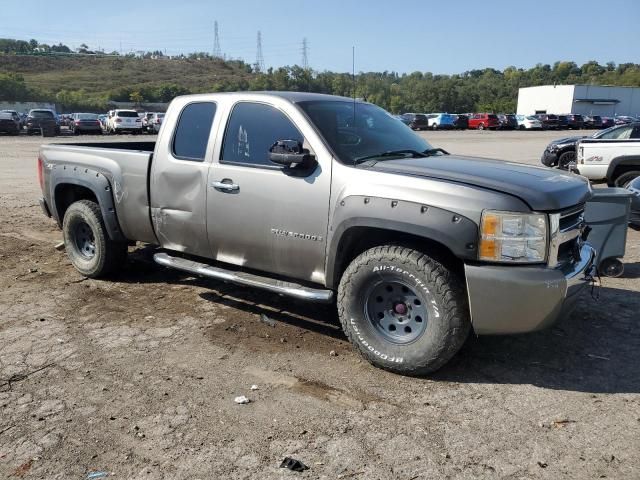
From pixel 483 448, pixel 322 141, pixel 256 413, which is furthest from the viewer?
pixel 322 141

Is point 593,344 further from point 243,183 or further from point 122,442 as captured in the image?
point 122,442

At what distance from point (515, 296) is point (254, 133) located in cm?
242

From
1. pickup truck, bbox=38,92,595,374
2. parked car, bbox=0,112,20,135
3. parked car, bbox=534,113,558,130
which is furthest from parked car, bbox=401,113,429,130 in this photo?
pickup truck, bbox=38,92,595,374

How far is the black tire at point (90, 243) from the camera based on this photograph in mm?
5910

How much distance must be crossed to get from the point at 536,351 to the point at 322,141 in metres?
2.25

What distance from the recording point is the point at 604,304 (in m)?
5.41

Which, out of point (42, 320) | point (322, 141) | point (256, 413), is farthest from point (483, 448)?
point (42, 320)

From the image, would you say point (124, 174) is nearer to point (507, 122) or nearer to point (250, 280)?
point (250, 280)

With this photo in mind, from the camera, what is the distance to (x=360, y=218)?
3943 millimetres

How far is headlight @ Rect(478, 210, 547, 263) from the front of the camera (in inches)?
139

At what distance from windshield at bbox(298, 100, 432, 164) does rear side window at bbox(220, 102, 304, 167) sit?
0.22 metres

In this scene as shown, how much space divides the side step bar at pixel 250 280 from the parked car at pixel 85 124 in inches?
1377

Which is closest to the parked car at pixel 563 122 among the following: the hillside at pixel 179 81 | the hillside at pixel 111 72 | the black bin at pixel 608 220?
the hillside at pixel 179 81

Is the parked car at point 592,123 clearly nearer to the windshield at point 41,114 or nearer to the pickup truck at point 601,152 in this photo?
the windshield at point 41,114
